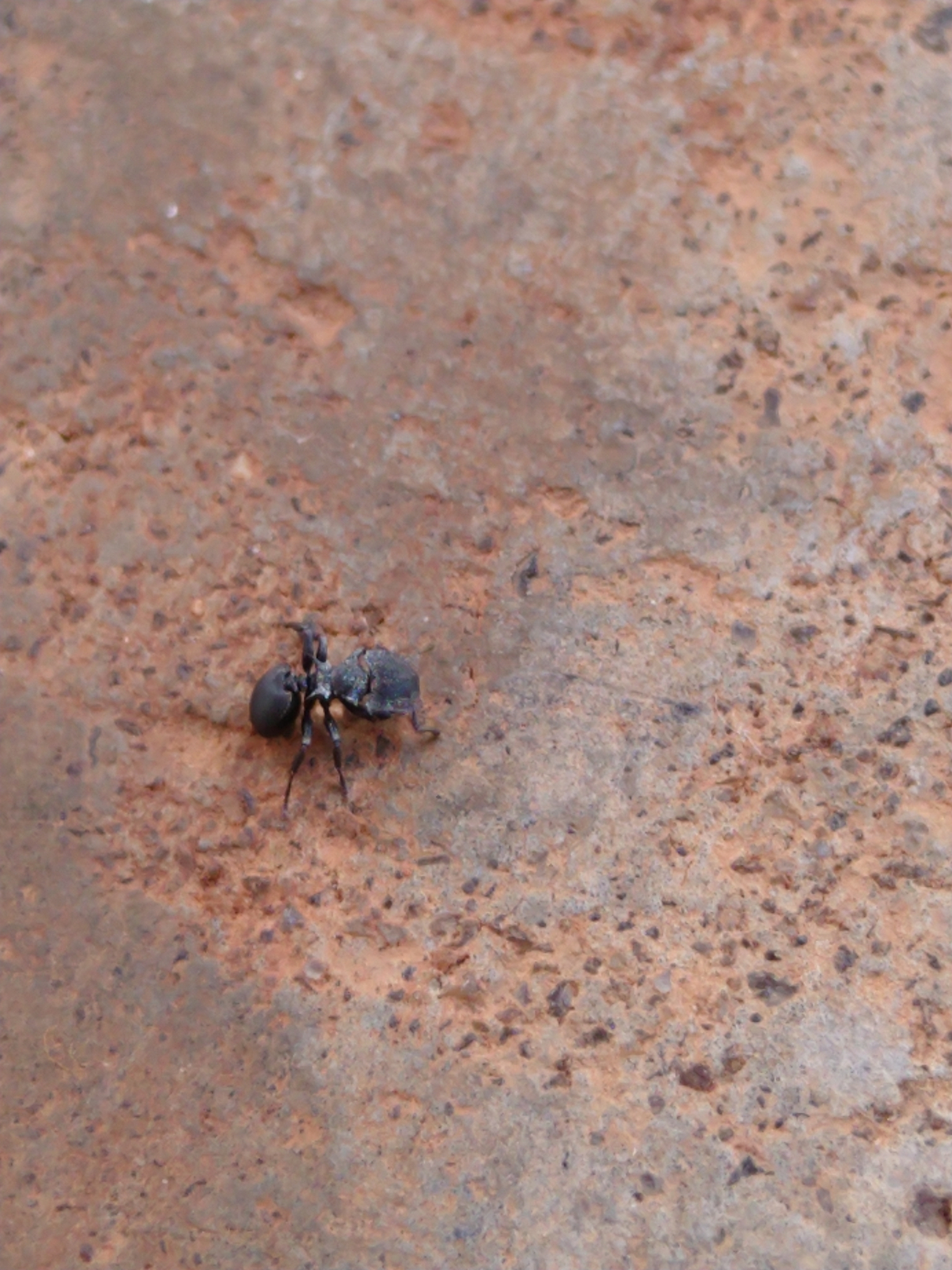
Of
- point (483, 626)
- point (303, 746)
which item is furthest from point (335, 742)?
point (483, 626)

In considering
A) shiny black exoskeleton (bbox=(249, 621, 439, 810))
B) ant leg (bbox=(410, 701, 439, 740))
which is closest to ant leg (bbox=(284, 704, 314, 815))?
shiny black exoskeleton (bbox=(249, 621, 439, 810))

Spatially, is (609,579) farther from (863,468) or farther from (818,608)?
(863,468)

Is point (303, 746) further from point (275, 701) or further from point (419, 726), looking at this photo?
point (419, 726)

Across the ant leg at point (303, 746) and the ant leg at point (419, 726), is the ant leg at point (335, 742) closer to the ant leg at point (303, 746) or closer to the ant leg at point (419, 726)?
the ant leg at point (303, 746)

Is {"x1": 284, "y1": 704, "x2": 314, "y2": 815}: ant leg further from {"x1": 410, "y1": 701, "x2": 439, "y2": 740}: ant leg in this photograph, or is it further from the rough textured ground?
{"x1": 410, "y1": 701, "x2": 439, "y2": 740}: ant leg

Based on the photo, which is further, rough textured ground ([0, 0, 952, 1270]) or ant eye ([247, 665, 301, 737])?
ant eye ([247, 665, 301, 737])

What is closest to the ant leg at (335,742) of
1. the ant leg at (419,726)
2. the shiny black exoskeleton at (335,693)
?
the shiny black exoskeleton at (335,693)

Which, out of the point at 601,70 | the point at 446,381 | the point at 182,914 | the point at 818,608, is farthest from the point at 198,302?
the point at 818,608
